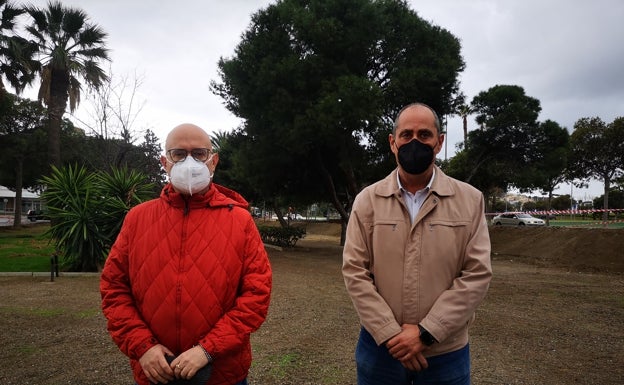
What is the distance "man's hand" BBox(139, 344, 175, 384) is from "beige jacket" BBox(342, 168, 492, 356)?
92 cm

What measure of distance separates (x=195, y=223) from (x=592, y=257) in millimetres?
16572

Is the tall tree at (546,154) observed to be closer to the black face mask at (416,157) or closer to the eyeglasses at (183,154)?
the black face mask at (416,157)

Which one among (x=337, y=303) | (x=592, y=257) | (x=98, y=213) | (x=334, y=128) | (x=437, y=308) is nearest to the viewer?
(x=437, y=308)

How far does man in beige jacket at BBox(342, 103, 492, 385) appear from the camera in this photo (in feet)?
6.51

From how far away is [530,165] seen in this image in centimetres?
2288

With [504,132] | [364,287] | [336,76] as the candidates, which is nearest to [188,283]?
[364,287]

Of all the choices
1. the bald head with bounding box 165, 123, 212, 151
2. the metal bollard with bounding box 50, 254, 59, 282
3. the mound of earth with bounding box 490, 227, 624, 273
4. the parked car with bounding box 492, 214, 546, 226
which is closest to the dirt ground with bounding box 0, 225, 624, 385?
the metal bollard with bounding box 50, 254, 59, 282

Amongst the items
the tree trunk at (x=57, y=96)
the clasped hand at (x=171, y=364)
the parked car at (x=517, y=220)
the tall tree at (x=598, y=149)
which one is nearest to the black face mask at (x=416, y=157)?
the clasped hand at (x=171, y=364)

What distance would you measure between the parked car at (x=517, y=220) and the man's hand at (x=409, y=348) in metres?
32.6

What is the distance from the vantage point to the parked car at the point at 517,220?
31.0 meters

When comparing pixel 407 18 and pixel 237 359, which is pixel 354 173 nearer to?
pixel 407 18

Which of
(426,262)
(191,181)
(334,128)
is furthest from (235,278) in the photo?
(334,128)

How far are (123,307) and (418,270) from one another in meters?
1.41

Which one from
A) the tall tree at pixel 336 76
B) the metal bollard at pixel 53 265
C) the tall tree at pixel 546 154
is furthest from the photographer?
the tall tree at pixel 546 154
